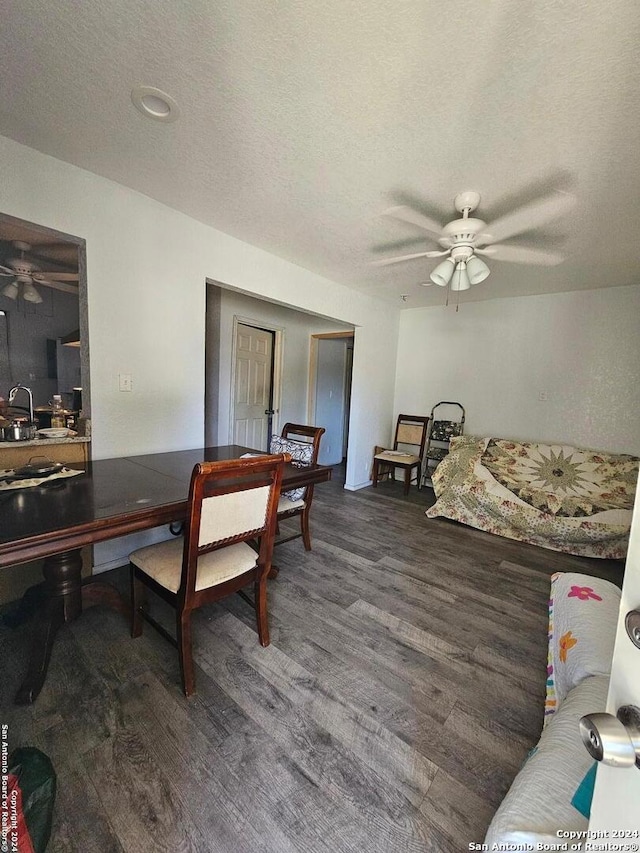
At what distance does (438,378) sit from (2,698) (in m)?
4.46

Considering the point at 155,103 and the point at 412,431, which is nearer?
the point at 155,103

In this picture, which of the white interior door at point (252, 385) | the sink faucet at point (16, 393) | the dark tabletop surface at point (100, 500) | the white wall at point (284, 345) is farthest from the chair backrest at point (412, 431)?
the sink faucet at point (16, 393)

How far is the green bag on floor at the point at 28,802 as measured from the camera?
33.3 inches

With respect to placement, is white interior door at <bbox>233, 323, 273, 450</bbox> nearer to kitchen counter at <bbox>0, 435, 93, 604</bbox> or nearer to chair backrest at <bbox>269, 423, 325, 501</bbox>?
chair backrest at <bbox>269, 423, 325, 501</bbox>

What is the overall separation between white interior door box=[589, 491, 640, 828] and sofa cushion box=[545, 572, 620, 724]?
0.65 meters

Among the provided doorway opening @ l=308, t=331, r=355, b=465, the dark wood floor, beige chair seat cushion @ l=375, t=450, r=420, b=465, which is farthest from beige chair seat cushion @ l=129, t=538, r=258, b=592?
doorway opening @ l=308, t=331, r=355, b=465

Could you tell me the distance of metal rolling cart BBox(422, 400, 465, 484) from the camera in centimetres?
418

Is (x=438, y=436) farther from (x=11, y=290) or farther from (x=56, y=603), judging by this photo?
(x=11, y=290)

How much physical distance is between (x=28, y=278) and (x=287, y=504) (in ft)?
6.48

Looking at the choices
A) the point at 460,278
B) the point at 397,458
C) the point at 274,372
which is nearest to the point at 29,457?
the point at 460,278

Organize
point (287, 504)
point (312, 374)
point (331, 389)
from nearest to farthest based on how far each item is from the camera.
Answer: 1. point (287, 504)
2. point (312, 374)
3. point (331, 389)

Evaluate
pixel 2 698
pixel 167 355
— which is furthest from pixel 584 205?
pixel 2 698

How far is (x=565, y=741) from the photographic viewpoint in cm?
76

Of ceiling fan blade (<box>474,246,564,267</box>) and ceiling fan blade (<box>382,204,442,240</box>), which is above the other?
ceiling fan blade (<box>382,204,442,240</box>)
